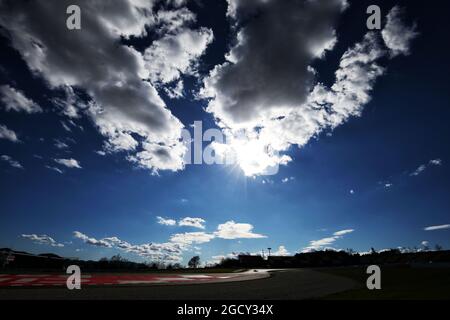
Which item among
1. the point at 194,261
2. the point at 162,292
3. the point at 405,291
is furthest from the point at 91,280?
the point at 194,261

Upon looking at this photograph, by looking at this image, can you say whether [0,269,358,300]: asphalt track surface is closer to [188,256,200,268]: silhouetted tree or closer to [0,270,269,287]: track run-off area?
[0,270,269,287]: track run-off area

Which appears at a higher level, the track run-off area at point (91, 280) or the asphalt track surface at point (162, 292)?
the asphalt track surface at point (162, 292)

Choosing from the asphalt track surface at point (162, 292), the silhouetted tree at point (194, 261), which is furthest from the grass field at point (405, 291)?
the silhouetted tree at point (194, 261)

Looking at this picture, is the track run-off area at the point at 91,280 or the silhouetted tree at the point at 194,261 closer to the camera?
the track run-off area at the point at 91,280

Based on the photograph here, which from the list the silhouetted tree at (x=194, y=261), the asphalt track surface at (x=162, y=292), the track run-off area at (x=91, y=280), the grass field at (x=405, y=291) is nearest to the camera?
the grass field at (x=405, y=291)

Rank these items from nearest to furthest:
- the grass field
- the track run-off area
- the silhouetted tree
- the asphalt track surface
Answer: the grass field < the asphalt track surface < the track run-off area < the silhouetted tree

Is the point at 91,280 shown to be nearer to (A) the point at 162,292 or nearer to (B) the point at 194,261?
(A) the point at 162,292

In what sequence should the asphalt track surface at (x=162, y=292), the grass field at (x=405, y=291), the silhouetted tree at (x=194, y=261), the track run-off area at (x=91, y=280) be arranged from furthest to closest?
1. the silhouetted tree at (x=194, y=261)
2. the track run-off area at (x=91, y=280)
3. the asphalt track surface at (x=162, y=292)
4. the grass field at (x=405, y=291)

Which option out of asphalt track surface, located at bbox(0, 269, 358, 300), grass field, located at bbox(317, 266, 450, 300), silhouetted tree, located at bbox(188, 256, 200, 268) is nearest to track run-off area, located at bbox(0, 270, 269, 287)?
asphalt track surface, located at bbox(0, 269, 358, 300)

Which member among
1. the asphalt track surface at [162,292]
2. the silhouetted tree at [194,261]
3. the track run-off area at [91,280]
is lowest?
the silhouetted tree at [194,261]

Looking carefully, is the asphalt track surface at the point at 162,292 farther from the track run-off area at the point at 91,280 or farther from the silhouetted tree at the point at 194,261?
the silhouetted tree at the point at 194,261

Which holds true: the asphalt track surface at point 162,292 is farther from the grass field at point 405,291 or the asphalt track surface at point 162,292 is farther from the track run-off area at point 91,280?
the track run-off area at point 91,280

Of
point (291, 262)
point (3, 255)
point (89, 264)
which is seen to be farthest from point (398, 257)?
point (3, 255)
